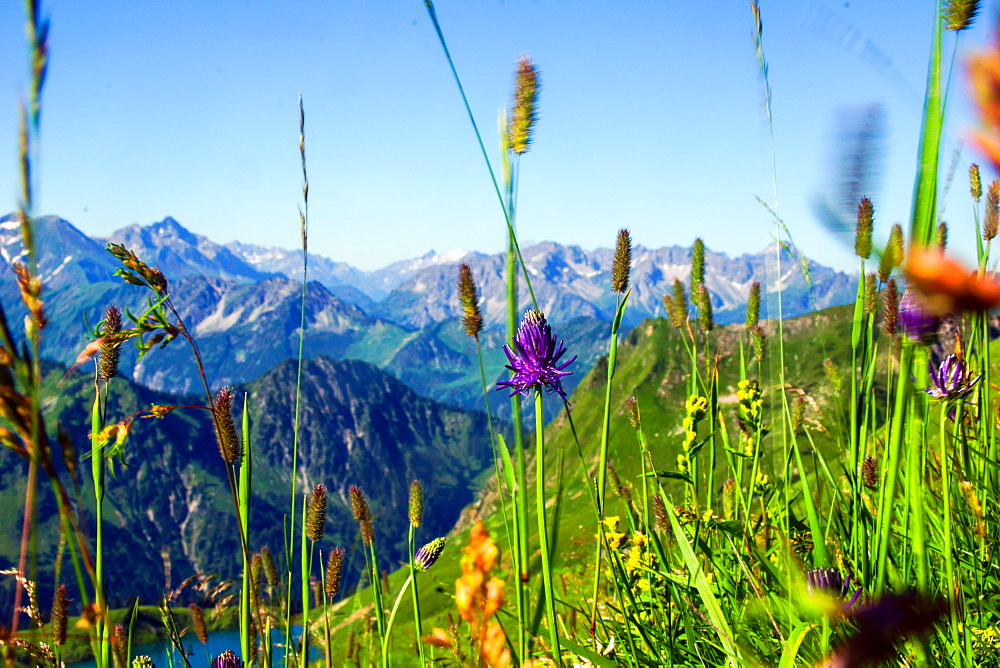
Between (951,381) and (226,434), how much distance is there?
294cm

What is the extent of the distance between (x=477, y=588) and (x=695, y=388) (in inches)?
128

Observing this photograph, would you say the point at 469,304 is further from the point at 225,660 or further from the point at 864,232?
the point at 225,660

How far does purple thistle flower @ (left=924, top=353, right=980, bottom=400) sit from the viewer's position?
2.93m

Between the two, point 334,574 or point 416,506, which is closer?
point 416,506

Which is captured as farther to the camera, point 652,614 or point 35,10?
point 652,614

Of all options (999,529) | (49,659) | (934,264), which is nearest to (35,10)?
(934,264)

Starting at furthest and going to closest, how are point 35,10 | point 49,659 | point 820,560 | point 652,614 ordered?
1. point 652,614
2. point 49,659
3. point 820,560
4. point 35,10

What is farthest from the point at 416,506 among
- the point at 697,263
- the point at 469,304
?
the point at 697,263

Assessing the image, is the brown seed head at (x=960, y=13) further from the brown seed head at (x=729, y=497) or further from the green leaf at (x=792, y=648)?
the brown seed head at (x=729, y=497)

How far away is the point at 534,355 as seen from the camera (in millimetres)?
2111

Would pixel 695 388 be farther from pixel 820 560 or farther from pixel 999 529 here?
pixel 820 560

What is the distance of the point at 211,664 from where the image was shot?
8.44 feet

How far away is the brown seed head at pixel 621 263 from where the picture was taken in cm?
244

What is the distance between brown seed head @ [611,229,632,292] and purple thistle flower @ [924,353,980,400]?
1289 millimetres
